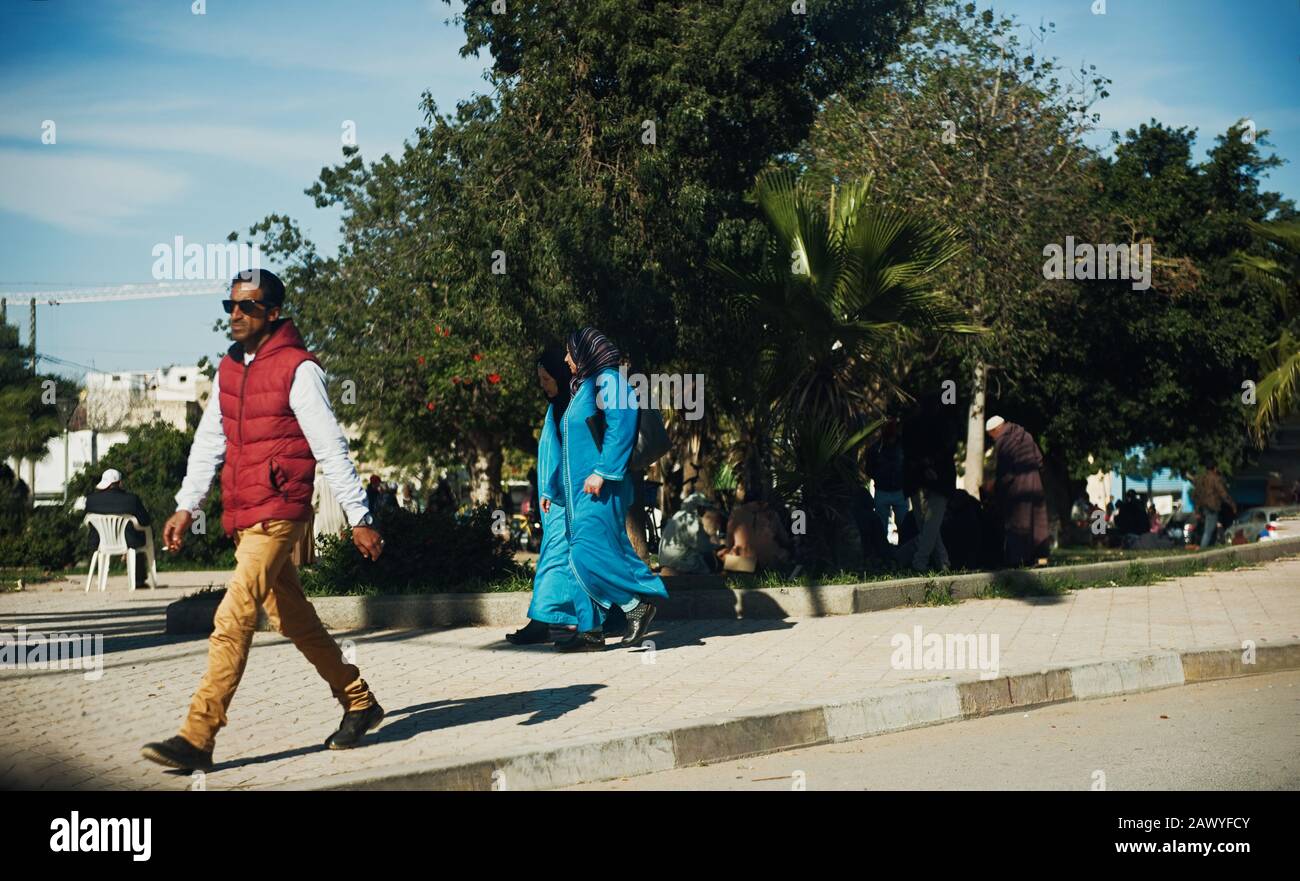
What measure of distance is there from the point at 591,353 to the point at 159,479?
15746 mm

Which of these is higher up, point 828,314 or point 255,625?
point 828,314

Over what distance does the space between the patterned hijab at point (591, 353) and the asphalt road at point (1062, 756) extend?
338 centimetres

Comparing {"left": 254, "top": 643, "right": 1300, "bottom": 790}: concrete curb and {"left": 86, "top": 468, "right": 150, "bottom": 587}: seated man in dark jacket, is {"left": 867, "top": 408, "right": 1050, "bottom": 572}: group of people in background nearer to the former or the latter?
{"left": 254, "top": 643, "right": 1300, "bottom": 790}: concrete curb

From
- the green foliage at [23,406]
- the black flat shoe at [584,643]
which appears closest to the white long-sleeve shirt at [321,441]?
the black flat shoe at [584,643]

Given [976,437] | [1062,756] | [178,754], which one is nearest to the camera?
[178,754]

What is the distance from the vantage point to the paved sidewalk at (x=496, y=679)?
6.14 m

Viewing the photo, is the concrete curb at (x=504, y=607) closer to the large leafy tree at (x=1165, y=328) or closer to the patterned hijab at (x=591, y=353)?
the patterned hijab at (x=591, y=353)

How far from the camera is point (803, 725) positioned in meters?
7.00

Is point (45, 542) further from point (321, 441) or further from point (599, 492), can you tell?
point (321, 441)

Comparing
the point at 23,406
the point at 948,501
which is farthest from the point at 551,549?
the point at 23,406

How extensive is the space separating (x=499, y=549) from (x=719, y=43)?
17.5ft
